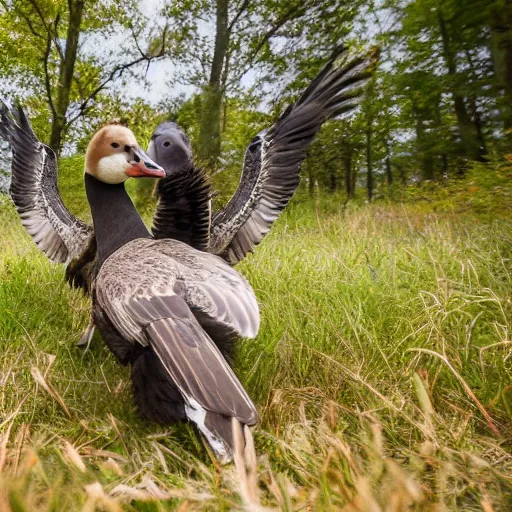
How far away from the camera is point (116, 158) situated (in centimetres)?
215

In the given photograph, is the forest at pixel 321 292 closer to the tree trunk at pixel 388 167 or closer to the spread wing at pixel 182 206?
the tree trunk at pixel 388 167

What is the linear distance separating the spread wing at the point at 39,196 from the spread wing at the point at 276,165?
3.24 ft

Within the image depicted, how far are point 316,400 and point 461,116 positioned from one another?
4.94 metres

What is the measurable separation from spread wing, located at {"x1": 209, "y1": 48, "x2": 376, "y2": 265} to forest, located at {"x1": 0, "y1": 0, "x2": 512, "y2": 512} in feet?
0.80

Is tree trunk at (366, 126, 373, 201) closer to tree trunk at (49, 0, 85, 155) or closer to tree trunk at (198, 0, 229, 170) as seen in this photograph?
tree trunk at (198, 0, 229, 170)

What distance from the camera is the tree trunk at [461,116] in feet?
16.5

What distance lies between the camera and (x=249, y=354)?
213 centimetres

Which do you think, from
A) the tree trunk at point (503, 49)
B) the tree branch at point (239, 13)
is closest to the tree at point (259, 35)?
the tree branch at point (239, 13)

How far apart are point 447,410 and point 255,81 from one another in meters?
7.65

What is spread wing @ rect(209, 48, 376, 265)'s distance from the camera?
8.05 ft

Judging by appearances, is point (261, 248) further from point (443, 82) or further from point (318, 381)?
point (443, 82)

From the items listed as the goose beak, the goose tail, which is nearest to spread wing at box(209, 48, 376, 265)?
the goose beak

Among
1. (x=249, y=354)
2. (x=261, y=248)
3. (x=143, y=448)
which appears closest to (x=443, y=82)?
(x=261, y=248)

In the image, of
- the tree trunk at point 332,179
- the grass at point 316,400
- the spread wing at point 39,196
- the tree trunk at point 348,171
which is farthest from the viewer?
the tree trunk at point 332,179
